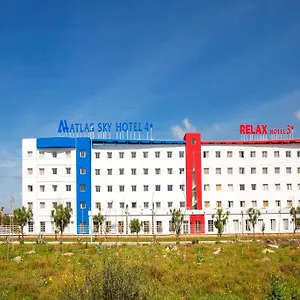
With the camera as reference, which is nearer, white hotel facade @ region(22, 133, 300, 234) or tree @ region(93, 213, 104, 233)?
tree @ region(93, 213, 104, 233)

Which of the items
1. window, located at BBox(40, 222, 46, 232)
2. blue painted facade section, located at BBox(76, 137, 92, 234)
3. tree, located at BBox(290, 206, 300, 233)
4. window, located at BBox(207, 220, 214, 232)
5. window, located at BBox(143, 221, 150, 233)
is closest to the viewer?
tree, located at BBox(290, 206, 300, 233)

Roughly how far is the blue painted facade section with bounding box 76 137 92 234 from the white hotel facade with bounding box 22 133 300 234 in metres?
0.16

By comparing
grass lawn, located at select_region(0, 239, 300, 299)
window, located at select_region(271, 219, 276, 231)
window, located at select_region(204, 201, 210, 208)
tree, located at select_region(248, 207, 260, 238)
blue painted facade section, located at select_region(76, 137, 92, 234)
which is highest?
blue painted facade section, located at select_region(76, 137, 92, 234)

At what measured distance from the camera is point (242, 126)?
65.8m

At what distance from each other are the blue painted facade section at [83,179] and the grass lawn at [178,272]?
108ft

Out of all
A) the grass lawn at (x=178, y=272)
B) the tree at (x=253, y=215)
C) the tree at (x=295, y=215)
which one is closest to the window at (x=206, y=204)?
the tree at (x=253, y=215)

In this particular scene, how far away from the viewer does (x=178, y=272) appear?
2230 cm

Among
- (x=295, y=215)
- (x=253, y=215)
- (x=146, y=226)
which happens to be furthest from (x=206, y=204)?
(x=295, y=215)

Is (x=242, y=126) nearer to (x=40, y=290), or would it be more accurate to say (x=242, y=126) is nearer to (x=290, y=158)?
(x=290, y=158)

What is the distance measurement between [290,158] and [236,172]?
30.8 feet

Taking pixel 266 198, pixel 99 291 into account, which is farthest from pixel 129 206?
pixel 99 291

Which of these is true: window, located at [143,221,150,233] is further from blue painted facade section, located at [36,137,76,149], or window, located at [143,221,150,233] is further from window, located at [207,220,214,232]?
blue painted facade section, located at [36,137,76,149]

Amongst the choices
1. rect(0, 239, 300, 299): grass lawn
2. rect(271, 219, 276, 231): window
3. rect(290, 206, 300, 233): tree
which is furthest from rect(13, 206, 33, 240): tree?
rect(290, 206, 300, 233): tree

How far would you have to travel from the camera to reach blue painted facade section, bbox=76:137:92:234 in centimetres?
6481
